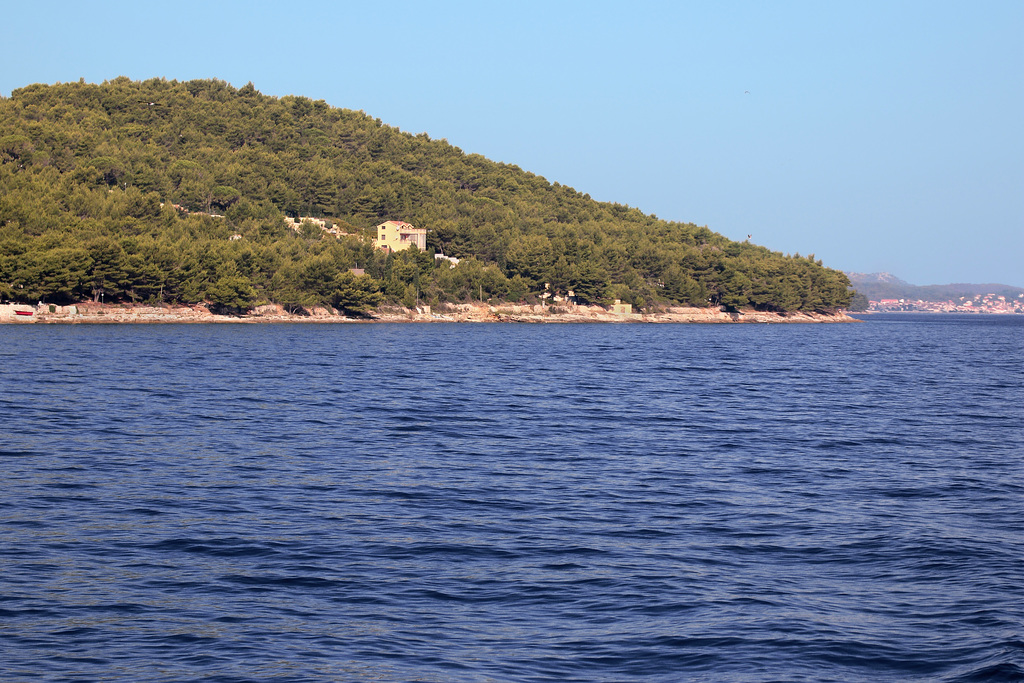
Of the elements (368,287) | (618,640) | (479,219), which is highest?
(479,219)

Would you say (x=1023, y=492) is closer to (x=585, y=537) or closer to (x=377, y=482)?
(x=585, y=537)

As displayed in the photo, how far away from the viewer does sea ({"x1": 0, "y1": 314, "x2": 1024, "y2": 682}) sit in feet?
32.4

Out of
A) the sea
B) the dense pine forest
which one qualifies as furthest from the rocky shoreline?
the sea

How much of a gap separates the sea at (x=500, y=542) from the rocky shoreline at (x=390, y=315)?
70.1 metres

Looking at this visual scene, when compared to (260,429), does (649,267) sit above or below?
above

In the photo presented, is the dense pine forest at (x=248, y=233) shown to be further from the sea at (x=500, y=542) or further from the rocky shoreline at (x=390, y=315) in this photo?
the sea at (x=500, y=542)

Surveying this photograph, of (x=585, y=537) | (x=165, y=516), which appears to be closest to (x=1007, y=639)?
(x=585, y=537)

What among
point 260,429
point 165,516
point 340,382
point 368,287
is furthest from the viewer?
point 368,287

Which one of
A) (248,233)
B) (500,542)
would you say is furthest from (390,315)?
(500,542)

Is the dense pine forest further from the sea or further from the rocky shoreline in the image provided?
the sea

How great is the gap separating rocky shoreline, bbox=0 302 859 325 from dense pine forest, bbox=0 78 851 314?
5.59 ft

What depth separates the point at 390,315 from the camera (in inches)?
5428

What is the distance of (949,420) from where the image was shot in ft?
107

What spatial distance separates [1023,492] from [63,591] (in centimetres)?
1866
